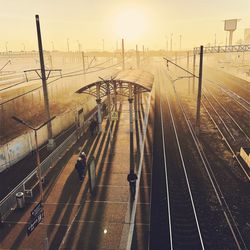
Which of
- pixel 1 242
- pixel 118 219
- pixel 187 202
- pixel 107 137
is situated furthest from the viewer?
pixel 107 137

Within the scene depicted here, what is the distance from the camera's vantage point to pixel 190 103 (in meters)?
39.4

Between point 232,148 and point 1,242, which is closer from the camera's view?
point 1,242

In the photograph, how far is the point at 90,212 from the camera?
505 inches

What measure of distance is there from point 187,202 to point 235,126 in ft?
50.7

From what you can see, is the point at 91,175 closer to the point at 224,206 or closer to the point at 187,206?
the point at 187,206

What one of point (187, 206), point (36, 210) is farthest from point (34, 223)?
point (187, 206)

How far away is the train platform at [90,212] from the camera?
1104cm

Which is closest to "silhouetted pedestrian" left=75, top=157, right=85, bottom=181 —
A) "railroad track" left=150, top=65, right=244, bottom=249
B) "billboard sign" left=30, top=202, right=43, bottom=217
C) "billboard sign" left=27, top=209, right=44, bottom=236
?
"railroad track" left=150, top=65, right=244, bottom=249

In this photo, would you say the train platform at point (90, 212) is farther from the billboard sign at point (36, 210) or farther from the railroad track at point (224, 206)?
the railroad track at point (224, 206)

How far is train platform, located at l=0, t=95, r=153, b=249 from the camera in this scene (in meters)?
11.0

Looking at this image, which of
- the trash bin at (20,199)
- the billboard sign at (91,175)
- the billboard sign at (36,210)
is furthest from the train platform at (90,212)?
the billboard sign at (36,210)

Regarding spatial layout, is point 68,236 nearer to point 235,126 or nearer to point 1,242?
point 1,242

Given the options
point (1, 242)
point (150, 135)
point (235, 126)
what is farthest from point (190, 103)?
point (1, 242)

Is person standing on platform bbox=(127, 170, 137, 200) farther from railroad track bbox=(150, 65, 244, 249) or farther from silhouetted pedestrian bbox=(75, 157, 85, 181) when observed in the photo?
silhouetted pedestrian bbox=(75, 157, 85, 181)
